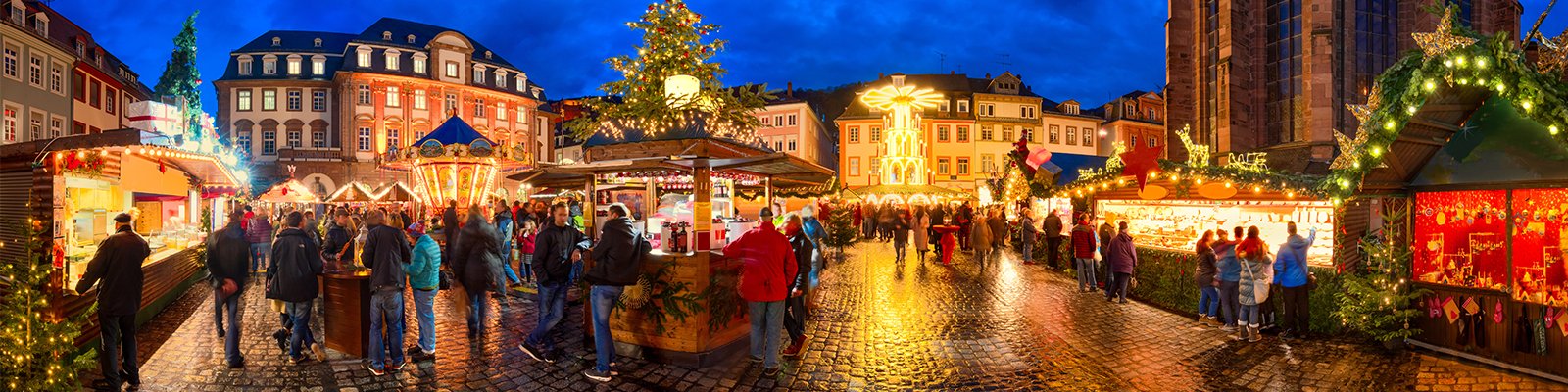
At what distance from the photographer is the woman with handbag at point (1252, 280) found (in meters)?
8.53

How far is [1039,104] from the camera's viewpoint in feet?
181

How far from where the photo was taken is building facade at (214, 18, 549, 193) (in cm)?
4659

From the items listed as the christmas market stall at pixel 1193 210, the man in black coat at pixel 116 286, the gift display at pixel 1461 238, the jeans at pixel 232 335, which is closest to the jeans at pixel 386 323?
the jeans at pixel 232 335

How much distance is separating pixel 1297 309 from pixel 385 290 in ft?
31.9

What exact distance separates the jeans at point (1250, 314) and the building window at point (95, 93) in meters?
43.1

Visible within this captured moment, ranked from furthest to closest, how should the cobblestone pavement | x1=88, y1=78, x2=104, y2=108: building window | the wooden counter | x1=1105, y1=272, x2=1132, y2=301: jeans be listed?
x1=88, y1=78, x2=104, y2=108: building window < x1=1105, y1=272, x2=1132, y2=301: jeans < the wooden counter < the cobblestone pavement

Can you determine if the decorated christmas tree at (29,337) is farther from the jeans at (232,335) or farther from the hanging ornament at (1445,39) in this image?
the hanging ornament at (1445,39)

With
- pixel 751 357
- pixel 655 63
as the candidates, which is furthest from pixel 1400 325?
pixel 655 63

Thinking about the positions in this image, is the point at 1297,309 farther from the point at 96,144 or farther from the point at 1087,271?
the point at 96,144

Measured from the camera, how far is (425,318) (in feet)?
23.1

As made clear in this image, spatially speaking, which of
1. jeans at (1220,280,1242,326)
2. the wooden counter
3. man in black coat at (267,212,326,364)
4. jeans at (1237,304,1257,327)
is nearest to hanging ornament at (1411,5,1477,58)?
jeans at (1237,304,1257,327)

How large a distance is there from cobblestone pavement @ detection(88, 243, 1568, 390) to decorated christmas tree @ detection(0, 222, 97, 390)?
1.54m

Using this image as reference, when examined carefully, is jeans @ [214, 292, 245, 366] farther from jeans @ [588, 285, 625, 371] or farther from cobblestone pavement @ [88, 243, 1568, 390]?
jeans @ [588, 285, 625, 371]

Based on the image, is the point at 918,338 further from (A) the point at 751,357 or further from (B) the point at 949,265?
(B) the point at 949,265
